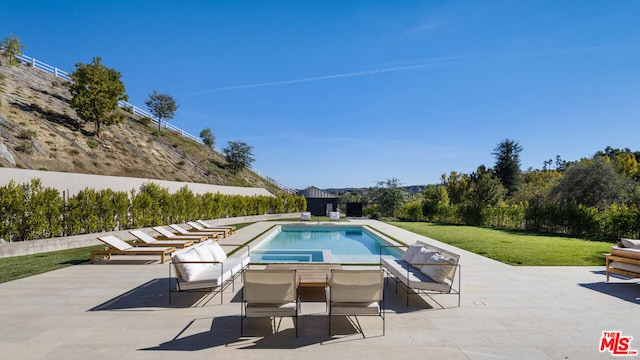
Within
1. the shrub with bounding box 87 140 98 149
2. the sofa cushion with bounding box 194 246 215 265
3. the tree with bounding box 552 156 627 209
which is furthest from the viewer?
the shrub with bounding box 87 140 98 149

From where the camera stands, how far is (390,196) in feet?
96.7

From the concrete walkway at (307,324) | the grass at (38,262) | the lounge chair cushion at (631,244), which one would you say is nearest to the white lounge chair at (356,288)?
the concrete walkway at (307,324)

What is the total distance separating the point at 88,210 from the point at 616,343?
14.4 metres

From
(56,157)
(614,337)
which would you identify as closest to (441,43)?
(614,337)

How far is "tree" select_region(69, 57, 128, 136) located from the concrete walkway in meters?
23.0

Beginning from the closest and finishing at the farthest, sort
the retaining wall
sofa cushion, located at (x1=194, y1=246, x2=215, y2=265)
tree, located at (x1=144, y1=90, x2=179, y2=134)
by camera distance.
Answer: sofa cushion, located at (x1=194, y1=246, x2=215, y2=265) < the retaining wall < tree, located at (x1=144, y1=90, x2=179, y2=134)

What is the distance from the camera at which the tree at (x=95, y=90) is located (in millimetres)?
24172

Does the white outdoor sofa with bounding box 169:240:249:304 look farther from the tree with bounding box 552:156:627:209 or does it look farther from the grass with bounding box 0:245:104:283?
the tree with bounding box 552:156:627:209

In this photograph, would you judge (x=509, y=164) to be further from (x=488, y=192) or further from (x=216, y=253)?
(x=216, y=253)

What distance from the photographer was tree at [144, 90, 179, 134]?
41.1 m

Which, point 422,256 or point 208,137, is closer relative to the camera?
point 422,256

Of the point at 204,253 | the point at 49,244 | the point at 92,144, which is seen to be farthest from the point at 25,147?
the point at 204,253

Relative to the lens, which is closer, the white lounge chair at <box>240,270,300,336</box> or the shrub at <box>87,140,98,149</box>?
the white lounge chair at <box>240,270,300,336</box>

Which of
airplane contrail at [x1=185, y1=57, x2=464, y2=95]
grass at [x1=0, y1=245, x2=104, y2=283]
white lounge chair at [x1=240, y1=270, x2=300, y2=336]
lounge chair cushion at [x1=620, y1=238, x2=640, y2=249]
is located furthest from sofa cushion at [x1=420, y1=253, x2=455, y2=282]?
airplane contrail at [x1=185, y1=57, x2=464, y2=95]
